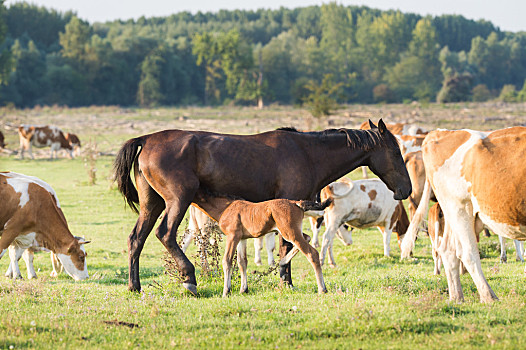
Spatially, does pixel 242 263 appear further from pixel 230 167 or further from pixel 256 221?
pixel 230 167

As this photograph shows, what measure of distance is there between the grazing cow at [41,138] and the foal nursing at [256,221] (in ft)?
93.7

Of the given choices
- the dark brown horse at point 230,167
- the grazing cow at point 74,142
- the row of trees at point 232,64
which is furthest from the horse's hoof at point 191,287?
the row of trees at point 232,64

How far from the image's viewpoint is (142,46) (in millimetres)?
93750

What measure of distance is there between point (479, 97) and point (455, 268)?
93.3 metres

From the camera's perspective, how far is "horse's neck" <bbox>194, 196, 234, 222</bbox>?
7.84 m

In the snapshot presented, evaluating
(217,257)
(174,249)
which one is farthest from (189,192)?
(217,257)

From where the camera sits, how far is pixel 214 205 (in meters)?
7.89

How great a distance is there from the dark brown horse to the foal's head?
13 millimetres

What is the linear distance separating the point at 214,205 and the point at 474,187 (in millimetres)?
3089

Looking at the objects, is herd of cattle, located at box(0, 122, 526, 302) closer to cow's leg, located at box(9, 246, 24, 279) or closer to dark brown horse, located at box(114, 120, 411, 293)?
cow's leg, located at box(9, 246, 24, 279)

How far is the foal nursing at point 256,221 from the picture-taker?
285 inches

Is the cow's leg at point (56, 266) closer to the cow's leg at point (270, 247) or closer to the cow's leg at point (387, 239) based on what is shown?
the cow's leg at point (270, 247)

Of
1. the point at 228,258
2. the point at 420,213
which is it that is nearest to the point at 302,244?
the point at 228,258

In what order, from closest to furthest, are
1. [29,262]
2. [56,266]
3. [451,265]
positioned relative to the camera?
[451,265] → [29,262] → [56,266]
